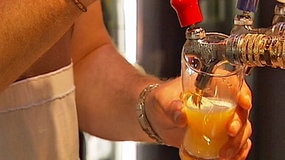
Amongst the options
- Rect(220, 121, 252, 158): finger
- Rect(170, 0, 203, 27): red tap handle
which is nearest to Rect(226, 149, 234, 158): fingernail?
Rect(220, 121, 252, 158): finger

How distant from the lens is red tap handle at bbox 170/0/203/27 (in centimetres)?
68

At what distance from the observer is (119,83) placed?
43.6 inches

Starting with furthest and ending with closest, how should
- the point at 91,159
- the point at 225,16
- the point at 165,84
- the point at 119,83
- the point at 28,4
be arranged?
the point at 91,159, the point at 225,16, the point at 119,83, the point at 165,84, the point at 28,4

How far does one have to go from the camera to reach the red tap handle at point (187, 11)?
2.24 ft

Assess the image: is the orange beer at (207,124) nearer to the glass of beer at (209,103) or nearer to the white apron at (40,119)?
the glass of beer at (209,103)

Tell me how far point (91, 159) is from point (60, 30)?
0.71 metres

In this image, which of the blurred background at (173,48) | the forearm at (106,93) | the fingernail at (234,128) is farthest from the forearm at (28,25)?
the blurred background at (173,48)

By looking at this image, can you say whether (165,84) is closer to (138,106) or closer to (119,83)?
(138,106)

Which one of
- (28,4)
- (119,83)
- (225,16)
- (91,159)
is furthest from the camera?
(91,159)

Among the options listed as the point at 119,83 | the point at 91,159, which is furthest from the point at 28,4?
the point at 91,159

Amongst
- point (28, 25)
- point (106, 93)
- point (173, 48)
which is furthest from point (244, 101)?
point (173, 48)

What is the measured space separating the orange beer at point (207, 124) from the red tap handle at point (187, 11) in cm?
9

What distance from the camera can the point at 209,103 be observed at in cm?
74

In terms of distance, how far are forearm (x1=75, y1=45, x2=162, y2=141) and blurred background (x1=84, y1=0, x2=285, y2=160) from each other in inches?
6.3
